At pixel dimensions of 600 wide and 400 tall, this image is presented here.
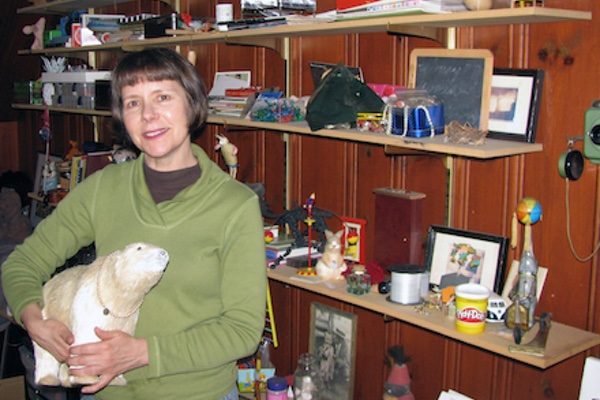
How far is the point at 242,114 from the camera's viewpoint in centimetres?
239

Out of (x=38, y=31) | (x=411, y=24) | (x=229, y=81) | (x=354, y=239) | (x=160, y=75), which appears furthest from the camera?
(x=38, y=31)

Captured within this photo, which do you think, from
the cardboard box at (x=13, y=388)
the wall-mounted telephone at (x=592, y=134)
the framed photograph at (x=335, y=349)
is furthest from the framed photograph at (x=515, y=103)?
the cardboard box at (x=13, y=388)

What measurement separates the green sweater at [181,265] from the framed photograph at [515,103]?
670 millimetres

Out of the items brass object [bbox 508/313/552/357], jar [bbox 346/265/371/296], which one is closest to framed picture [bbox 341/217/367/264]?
jar [bbox 346/265/371/296]

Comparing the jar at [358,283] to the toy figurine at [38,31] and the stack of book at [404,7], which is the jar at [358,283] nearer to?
the stack of book at [404,7]

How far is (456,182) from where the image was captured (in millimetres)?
1965

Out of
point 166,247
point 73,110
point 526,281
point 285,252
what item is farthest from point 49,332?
point 73,110

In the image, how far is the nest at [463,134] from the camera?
5.63 feet

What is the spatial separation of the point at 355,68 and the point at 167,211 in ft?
2.89

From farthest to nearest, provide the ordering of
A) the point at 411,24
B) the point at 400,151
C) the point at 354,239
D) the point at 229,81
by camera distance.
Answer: the point at 229,81, the point at 354,239, the point at 400,151, the point at 411,24

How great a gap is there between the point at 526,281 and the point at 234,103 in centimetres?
118

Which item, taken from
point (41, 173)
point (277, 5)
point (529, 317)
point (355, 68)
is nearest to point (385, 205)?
point (355, 68)

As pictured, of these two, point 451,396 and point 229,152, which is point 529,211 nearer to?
point 451,396

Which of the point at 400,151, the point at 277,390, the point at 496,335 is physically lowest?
the point at 277,390
